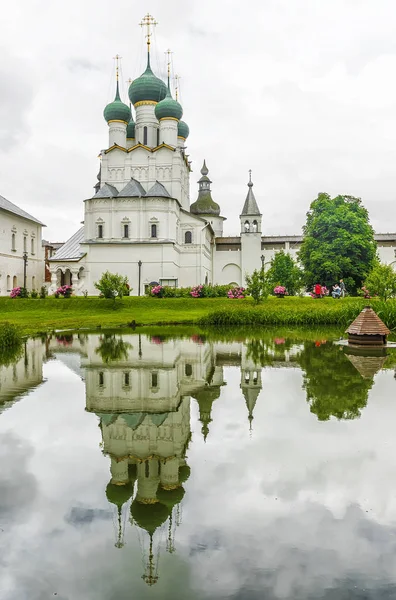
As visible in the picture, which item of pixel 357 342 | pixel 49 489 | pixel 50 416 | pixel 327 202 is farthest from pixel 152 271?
pixel 49 489

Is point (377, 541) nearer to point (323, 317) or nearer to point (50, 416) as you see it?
point (50, 416)

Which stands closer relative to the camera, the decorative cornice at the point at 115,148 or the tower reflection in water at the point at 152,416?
the tower reflection in water at the point at 152,416

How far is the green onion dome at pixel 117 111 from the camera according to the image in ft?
145

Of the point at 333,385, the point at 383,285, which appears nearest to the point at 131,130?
the point at 383,285

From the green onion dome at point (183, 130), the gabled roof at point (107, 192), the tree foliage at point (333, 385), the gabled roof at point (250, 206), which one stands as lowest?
the tree foliage at point (333, 385)

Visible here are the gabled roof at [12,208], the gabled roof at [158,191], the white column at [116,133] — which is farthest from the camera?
the white column at [116,133]

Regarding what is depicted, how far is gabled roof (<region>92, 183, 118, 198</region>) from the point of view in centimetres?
4125

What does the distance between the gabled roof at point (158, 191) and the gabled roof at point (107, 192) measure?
2.97 meters

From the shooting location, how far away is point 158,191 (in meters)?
41.7

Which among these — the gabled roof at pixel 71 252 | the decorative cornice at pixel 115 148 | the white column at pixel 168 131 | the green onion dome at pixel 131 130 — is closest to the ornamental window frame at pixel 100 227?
the gabled roof at pixel 71 252

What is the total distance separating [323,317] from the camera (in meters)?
23.6

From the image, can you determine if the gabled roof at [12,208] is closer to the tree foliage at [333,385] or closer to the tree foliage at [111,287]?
the tree foliage at [111,287]

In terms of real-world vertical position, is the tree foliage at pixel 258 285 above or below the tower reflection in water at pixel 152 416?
above

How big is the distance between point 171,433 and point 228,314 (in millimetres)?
18242
